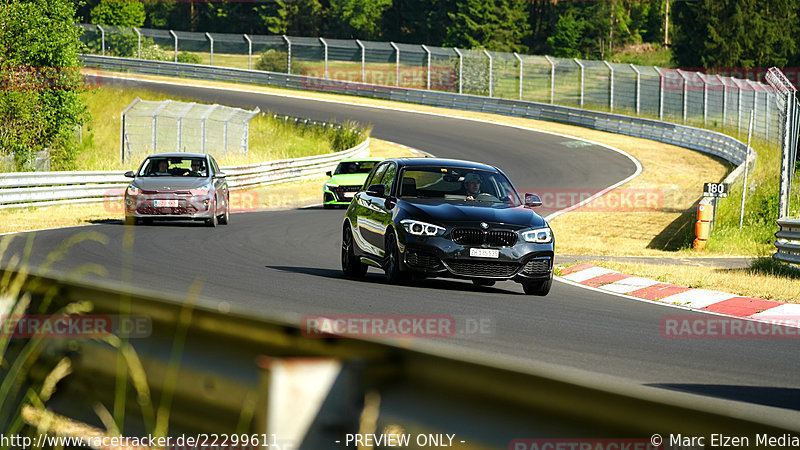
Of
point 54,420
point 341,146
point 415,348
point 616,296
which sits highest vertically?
point 415,348

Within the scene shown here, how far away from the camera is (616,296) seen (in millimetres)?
14133

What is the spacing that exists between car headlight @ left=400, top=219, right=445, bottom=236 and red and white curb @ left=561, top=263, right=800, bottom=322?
310 cm

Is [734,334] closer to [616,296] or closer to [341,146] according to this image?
[616,296]

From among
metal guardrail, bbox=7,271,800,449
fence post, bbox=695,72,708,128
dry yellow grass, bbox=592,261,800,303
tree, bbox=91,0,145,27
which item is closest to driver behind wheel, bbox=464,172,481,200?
dry yellow grass, bbox=592,261,800,303

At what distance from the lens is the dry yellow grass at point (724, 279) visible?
1460 centimetres

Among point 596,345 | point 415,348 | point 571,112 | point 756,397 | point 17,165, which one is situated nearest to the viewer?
point 415,348

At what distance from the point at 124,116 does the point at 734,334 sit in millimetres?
28201

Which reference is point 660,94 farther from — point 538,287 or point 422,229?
point 422,229

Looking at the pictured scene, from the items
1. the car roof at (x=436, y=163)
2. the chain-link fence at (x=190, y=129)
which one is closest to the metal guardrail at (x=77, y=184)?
the chain-link fence at (x=190, y=129)

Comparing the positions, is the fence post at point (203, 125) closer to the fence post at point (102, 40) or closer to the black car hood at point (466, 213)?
the black car hood at point (466, 213)

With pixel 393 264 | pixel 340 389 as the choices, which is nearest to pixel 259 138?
pixel 393 264

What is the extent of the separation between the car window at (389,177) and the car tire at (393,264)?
3.28 feet

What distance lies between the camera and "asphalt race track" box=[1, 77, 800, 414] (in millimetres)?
8320

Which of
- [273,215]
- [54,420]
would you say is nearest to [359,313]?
[54,420]
